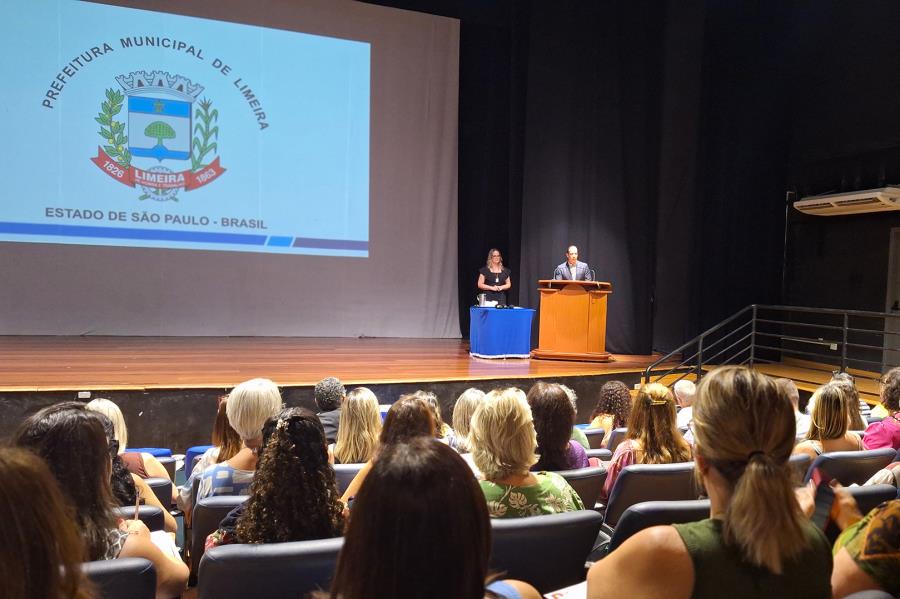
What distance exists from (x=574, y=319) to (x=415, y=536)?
19.2 feet

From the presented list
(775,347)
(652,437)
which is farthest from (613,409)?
(775,347)

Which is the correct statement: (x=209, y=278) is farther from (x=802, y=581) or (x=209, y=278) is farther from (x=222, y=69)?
(x=802, y=581)

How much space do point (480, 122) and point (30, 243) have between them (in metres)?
5.26

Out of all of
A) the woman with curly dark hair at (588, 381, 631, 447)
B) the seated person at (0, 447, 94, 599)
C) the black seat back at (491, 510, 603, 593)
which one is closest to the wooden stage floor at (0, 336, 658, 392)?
the woman with curly dark hair at (588, 381, 631, 447)

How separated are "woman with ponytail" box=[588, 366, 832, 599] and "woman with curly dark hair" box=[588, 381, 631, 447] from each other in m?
2.49

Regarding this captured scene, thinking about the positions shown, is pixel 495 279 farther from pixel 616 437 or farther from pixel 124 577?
pixel 124 577

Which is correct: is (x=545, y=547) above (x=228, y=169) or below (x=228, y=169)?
below

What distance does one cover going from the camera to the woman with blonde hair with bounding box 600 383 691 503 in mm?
2453

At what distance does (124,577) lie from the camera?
122 cm

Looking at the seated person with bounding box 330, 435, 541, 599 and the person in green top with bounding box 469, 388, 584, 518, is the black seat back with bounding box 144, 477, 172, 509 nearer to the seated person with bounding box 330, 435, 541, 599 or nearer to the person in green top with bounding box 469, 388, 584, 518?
the person in green top with bounding box 469, 388, 584, 518

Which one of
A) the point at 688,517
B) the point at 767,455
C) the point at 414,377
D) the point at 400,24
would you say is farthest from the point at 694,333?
the point at 767,455

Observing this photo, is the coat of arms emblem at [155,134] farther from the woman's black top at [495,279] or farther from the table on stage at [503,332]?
the table on stage at [503,332]

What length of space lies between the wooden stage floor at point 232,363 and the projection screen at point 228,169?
1.71ft

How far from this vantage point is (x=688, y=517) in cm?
163
